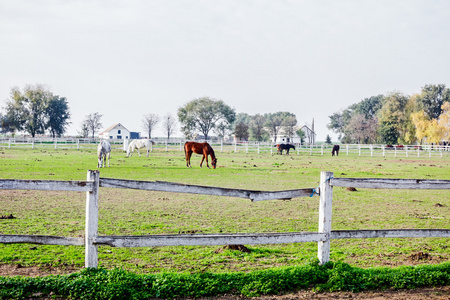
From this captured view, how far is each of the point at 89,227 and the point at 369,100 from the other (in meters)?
137

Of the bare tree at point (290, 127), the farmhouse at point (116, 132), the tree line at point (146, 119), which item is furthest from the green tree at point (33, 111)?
the bare tree at point (290, 127)

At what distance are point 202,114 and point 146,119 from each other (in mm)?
29255

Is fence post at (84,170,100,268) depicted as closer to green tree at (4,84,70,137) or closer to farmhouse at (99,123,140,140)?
green tree at (4,84,70,137)

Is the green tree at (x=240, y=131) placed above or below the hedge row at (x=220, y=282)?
above

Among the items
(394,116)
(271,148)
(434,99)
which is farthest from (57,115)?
(434,99)

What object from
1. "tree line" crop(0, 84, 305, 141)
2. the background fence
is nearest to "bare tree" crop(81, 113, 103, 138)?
"tree line" crop(0, 84, 305, 141)

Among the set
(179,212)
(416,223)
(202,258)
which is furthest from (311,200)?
(202,258)

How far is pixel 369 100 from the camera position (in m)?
130

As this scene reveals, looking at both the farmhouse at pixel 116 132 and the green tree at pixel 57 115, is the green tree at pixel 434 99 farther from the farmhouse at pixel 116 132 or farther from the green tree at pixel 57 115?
the farmhouse at pixel 116 132

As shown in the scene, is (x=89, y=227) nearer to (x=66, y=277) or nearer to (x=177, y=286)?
(x=66, y=277)

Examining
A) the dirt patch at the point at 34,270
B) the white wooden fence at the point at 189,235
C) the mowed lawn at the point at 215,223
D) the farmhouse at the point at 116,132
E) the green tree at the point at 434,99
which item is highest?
the green tree at the point at 434,99

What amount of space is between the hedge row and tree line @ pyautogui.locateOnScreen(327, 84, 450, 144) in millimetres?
63119

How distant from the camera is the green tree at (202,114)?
102812mm

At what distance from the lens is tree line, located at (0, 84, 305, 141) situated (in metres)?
78.6
